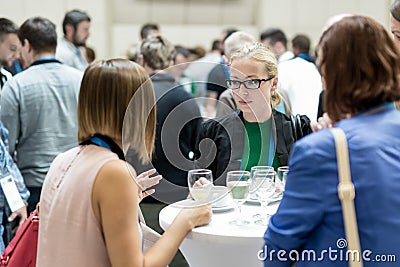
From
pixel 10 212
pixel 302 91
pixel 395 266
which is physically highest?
pixel 395 266

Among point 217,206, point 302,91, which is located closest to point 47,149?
point 217,206

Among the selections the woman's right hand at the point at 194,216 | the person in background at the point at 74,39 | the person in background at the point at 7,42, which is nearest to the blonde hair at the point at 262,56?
the woman's right hand at the point at 194,216

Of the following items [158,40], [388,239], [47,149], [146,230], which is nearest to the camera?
[388,239]

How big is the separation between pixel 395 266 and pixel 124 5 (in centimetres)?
747

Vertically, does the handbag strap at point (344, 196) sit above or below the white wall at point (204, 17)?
above

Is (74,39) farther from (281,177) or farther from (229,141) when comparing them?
(281,177)

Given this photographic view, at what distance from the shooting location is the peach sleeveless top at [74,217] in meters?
1.45

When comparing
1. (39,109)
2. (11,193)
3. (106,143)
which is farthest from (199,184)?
(39,109)

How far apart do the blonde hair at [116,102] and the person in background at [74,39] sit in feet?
10.9

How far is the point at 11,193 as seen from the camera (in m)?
2.54

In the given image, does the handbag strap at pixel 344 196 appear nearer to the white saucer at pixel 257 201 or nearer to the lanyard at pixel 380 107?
the lanyard at pixel 380 107

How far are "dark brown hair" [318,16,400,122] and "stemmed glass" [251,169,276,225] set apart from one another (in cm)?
64

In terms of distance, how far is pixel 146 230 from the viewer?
1.76 meters

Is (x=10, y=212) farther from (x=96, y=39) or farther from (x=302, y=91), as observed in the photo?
(x=96, y=39)
